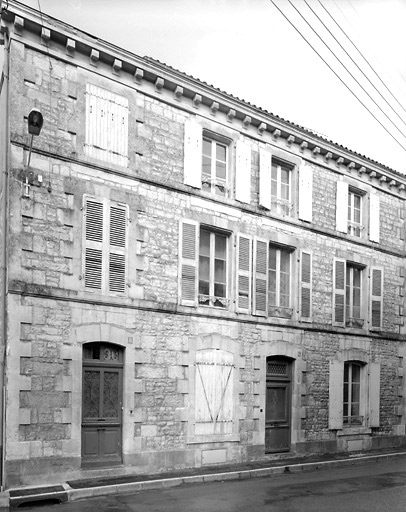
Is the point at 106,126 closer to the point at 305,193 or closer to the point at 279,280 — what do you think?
the point at 279,280

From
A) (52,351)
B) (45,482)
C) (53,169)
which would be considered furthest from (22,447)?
(53,169)

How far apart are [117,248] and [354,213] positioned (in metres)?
8.23

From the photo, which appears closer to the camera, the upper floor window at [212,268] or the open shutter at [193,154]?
the open shutter at [193,154]

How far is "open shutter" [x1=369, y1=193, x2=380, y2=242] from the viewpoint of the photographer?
1898 cm

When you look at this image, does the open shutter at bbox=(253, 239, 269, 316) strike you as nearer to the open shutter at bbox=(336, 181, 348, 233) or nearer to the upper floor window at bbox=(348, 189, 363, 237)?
the open shutter at bbox=(336, 181, 348, 233)

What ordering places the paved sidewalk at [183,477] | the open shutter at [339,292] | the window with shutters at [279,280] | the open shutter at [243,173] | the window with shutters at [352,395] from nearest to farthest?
the paved sidewalk at [183,477] < the open shutter at [243,173] < the window with shutters at [279,280] < the open shutter at [339,292] < the window with shutters at [352,395]

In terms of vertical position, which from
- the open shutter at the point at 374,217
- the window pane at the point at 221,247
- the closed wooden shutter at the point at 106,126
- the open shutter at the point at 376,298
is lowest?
the open shutter at the point at 376,298

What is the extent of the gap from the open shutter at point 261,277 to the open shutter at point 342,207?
9.91ft

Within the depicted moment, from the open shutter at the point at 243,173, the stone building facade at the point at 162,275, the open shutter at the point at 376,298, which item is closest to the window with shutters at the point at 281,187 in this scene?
the stone building facade at the point at 162,275

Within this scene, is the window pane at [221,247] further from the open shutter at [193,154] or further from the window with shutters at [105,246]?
the window with shutters at [105,246]

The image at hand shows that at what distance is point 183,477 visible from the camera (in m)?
12.4

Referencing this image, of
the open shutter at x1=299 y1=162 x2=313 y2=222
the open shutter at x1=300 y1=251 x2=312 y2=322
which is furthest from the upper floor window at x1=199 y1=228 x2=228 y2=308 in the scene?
the open shutter at x1=299 y1=162 x2=313 y2=222

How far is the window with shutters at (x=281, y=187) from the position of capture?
Result: 16391mm

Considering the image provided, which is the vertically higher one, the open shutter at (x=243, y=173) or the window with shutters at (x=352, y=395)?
the open shutter at (x=243, y=173)
